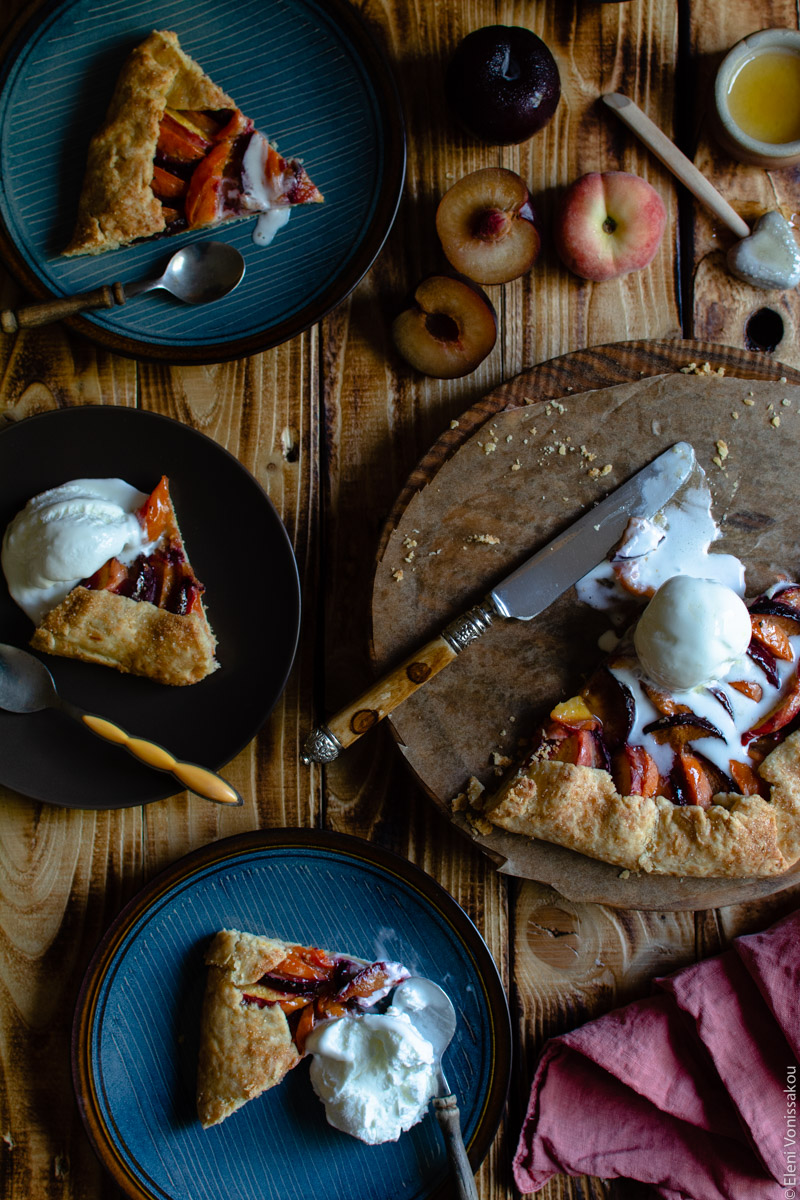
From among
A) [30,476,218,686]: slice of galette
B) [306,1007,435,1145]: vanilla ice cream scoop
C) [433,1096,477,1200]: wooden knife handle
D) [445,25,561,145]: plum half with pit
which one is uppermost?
[445,25,561,145]: plum half with pit

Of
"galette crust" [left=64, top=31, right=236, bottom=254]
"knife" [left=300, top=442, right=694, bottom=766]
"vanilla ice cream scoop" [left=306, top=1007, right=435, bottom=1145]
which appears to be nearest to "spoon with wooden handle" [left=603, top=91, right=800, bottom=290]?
"knife" [left=300, top=442, right=694, bottom=766]

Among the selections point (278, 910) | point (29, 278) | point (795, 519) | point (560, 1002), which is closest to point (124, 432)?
point (29, 278)

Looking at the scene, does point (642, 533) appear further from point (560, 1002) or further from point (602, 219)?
point (560, 1002)

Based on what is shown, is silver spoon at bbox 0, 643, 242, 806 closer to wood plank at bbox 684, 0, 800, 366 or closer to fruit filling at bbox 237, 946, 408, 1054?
fruit filling at bbox 237, 946, 408, 1054

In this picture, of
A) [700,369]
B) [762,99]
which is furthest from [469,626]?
[762,99]

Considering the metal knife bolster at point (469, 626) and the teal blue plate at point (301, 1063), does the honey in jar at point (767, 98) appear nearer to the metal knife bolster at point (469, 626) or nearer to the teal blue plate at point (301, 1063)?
the metal knife bolster at point (469, 626)

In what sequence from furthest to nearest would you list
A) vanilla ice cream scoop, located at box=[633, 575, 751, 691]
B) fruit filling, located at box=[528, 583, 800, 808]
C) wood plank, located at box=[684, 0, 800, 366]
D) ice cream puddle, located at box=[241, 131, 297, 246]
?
wood plank, located at box=[684, 0, 800, 366]
ice cream puddle, located at box=[241, 131, 297, 246]
fruit filling, located at box=[528, 583, 800, 808]
vanilla ice cream scoop, located at box=[633, 575, 751, 691]
